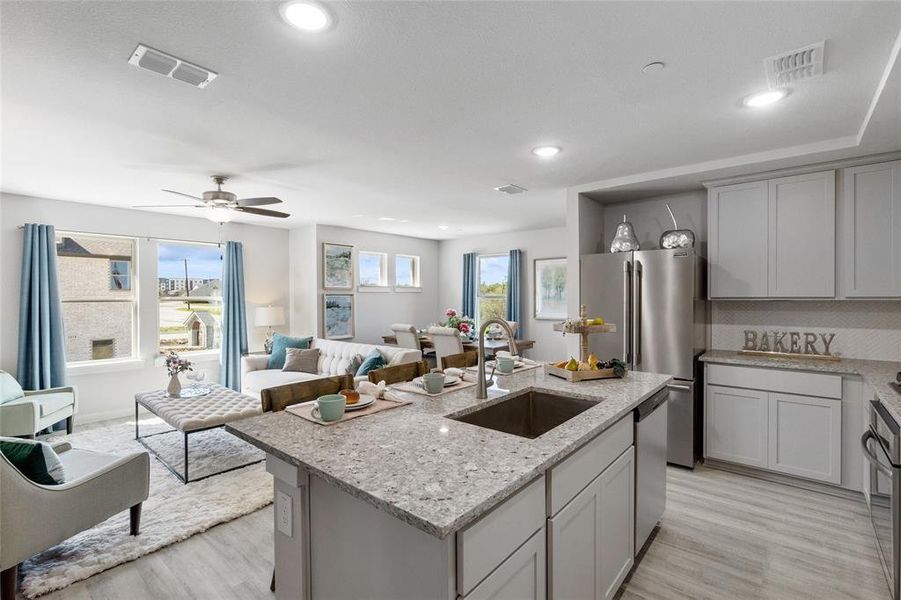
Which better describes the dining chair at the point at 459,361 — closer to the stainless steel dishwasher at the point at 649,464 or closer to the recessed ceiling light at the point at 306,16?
the stainless steel dishwasher at the point at 649,464

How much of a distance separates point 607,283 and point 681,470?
64.9 inches

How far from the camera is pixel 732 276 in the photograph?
3.54 meters

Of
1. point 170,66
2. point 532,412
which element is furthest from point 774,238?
point 170,66

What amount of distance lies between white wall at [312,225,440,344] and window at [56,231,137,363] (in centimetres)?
228

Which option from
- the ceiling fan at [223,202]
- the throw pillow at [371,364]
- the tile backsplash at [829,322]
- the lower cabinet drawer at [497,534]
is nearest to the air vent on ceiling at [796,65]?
the lower cabinet drawer at [497,534]

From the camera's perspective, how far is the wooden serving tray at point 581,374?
8.07 feet

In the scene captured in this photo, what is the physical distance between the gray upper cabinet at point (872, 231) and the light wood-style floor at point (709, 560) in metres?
1.52

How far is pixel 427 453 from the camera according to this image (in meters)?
1.39

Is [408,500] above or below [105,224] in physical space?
below

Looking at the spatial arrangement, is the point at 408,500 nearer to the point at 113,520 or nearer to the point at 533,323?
the point at 113,520

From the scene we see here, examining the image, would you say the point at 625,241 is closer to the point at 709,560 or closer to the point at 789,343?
the point at 789,343

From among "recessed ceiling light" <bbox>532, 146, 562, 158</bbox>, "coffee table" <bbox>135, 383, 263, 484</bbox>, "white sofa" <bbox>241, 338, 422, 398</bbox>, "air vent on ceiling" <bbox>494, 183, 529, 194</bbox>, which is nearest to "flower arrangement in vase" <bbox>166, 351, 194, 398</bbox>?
"coffee table" <bbox>135, 383, 263, 484</bbox>

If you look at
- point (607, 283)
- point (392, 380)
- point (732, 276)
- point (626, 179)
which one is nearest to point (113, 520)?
point (392, 380)

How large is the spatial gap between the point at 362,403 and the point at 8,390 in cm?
413
